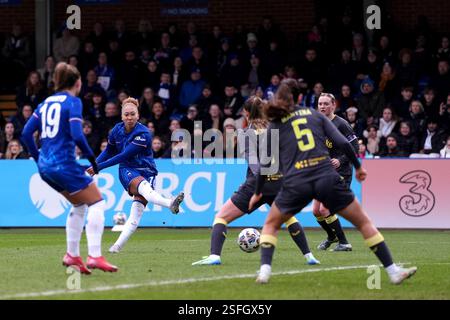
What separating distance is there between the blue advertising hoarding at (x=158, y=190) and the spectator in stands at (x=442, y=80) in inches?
150

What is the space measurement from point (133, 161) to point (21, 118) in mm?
11152

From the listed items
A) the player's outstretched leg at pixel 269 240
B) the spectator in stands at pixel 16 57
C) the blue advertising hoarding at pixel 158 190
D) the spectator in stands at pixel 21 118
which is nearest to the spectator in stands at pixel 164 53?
the spectator in stands at pixel 21 118

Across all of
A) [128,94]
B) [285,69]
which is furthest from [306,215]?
[128,94]

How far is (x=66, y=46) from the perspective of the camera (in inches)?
1035

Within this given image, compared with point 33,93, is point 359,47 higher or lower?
higher

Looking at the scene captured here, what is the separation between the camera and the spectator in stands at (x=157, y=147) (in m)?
21.1

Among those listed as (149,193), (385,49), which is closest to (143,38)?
(385,49)

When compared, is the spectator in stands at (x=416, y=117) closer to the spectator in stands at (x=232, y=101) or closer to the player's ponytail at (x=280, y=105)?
the spectator in stands at (x=232, y=101)

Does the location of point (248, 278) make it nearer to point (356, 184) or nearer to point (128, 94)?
point (356, 184)

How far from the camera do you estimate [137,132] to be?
13305mm

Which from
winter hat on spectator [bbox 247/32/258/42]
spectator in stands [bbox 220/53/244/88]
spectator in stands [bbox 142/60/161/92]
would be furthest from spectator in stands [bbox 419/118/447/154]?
spectator in stands [bbox 142/60/161/92]

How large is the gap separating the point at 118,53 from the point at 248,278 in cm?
1607

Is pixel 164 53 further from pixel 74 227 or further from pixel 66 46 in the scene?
pixel 74 227

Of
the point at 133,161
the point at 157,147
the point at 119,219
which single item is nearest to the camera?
the point at 133,161
